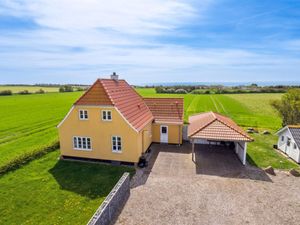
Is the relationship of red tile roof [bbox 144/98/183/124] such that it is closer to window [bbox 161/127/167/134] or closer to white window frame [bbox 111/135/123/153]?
window [bbox 161/127/167/134]

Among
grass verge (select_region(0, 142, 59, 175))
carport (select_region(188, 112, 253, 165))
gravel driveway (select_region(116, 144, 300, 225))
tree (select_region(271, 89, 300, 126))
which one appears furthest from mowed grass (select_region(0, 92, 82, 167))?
tree (select_region(271, 89, 300, 126))

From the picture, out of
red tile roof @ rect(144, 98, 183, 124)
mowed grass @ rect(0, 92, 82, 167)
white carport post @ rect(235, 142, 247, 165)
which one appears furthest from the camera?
red tile roof @ rect(144, 98, 183, 124)

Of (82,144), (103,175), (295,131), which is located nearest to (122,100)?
(82,144)

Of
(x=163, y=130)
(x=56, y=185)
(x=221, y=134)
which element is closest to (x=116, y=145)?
(x=56, y=185)

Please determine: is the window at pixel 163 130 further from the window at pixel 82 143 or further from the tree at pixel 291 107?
the tree at pixel 291 107

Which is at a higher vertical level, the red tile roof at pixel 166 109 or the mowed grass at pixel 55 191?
the red tile roof at pixel 166 109

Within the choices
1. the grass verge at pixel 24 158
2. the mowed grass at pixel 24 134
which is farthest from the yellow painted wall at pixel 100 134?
the mowed grass at pixel 24 134
